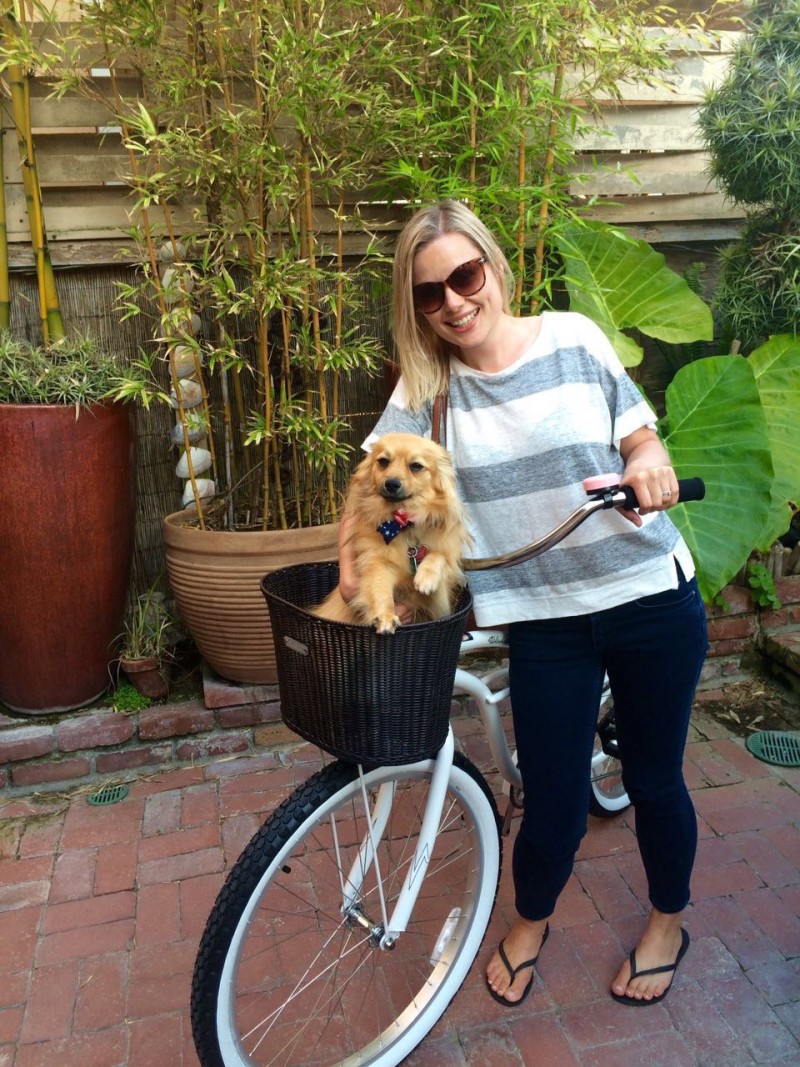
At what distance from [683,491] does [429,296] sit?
0.68 meters

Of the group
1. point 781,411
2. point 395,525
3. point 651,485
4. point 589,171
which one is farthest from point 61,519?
point 781,411

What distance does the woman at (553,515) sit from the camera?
1.71 metres

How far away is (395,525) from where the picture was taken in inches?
61.2

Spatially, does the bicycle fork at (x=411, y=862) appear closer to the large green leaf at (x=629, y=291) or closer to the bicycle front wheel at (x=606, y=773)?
the bicycle front wheel at (x=606, y=773)

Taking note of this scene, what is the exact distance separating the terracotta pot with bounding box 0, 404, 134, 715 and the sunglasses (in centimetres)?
174

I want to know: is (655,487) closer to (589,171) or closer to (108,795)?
(108,795)

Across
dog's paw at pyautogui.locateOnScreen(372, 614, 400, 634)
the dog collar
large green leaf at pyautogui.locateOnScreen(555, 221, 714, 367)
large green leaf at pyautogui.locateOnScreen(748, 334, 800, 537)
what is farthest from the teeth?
large green leaf at pyautogui.locateOnScreen(748, 334, 800, 537)

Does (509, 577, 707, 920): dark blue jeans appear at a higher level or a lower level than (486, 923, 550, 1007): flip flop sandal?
higher

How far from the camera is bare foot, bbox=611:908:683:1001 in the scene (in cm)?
210

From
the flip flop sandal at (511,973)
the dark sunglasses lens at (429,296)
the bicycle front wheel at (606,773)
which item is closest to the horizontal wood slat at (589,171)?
the dark sunglasses lens at (429,296)

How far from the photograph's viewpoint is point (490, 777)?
9.96ft

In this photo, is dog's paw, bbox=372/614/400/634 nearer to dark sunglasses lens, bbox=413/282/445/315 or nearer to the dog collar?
the dog collar

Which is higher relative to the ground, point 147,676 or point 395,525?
point 395,525

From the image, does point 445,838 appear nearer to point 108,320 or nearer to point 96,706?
point 96,706
